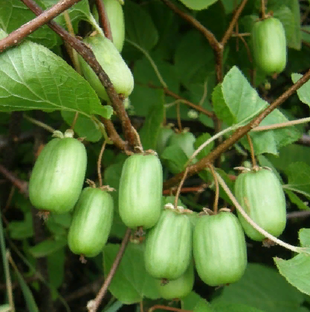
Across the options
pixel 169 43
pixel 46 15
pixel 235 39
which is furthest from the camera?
pixel 169 43

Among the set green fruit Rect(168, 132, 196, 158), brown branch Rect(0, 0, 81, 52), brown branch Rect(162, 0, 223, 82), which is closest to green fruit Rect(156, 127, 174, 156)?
green fruit Rect(168, 132, 196, 158)

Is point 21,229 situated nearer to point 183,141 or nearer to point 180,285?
point 183,141

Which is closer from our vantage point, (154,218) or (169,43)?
(154,218)

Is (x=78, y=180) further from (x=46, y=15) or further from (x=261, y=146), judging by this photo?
(x=261, y=146)

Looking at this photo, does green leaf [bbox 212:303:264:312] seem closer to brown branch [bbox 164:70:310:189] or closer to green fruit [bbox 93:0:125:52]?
brown branch [bbox 164:70:310:189]

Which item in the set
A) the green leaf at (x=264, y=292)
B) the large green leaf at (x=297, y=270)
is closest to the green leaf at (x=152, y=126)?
the large green leaf at (x=297, y=270)

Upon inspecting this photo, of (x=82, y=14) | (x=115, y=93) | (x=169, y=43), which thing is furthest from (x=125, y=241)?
(x=169, y=43)

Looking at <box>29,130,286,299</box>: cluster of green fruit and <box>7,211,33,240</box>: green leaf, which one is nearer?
<box>29,130,286,299</box>: cluster of green fruit
